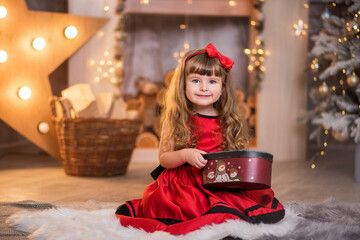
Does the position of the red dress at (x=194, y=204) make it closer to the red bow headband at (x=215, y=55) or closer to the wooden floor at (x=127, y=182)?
the red bow headband at (x=215, y=55)

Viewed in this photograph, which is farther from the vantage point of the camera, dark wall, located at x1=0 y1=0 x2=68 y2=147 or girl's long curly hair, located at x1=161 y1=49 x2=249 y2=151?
dark wall, located at x1=0 y1=0 x2=68 y2=147

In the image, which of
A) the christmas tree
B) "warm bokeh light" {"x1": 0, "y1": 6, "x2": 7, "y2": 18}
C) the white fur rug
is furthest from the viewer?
"warm bokeh light" {"x1": 0, "y1": 6, "x2": 7, "y2": 18}

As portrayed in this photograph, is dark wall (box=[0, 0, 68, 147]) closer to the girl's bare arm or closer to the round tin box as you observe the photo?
the girl's bare arm

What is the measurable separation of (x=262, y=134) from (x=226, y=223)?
216cm

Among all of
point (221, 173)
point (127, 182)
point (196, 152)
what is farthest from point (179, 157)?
point (127, 182)

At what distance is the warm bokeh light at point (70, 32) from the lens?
9.82ft

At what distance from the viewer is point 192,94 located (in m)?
1.62

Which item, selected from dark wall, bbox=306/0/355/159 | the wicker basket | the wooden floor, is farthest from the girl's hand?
dark wall, bbox=306/0/355/159

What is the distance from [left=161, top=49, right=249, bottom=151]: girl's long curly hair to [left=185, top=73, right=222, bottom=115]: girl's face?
2 centimetres

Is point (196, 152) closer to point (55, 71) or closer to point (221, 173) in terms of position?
point (221, 173)

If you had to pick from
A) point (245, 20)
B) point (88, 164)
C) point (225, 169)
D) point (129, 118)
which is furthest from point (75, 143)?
point (245, 20)

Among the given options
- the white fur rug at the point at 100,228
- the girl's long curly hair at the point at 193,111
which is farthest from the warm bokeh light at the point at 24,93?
the girl's long curly hair at the point at 193,111

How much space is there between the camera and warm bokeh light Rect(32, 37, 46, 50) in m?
2.90

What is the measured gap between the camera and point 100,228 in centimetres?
144
